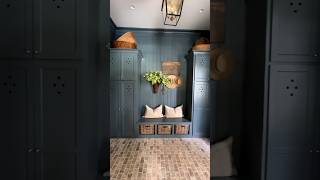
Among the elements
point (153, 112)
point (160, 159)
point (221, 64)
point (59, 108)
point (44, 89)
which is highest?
point (221, 64)

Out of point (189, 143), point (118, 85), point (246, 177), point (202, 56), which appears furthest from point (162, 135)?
point (246, 177)

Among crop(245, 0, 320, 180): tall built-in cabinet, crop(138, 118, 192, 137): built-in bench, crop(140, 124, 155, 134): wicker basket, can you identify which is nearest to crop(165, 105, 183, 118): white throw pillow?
crop(138, 118, 192, 137): built-in bench

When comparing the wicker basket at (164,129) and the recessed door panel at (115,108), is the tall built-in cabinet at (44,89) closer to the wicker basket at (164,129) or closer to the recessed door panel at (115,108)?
the recessed door panel at (115,108)

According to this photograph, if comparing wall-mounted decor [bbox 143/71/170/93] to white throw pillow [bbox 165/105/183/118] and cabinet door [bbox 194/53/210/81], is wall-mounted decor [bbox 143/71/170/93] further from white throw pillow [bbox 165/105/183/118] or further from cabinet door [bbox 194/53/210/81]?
cabinet door [bbox 194/53/210/81]

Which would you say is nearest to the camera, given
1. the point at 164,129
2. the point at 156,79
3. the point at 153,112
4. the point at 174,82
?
the point at 164,129

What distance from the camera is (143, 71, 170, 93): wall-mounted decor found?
513 cm

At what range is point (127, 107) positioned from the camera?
4723 millimetres

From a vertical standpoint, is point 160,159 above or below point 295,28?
below

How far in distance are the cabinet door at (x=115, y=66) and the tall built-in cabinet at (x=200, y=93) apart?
5.94ft

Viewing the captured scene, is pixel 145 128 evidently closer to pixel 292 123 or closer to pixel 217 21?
pixel 217 21

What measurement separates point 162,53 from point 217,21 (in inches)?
142

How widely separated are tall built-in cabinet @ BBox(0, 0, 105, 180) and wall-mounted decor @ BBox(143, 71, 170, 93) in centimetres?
370

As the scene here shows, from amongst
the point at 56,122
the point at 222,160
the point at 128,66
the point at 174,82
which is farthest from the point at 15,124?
the point at 174,82

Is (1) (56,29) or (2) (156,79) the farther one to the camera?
(2) (156,79)
